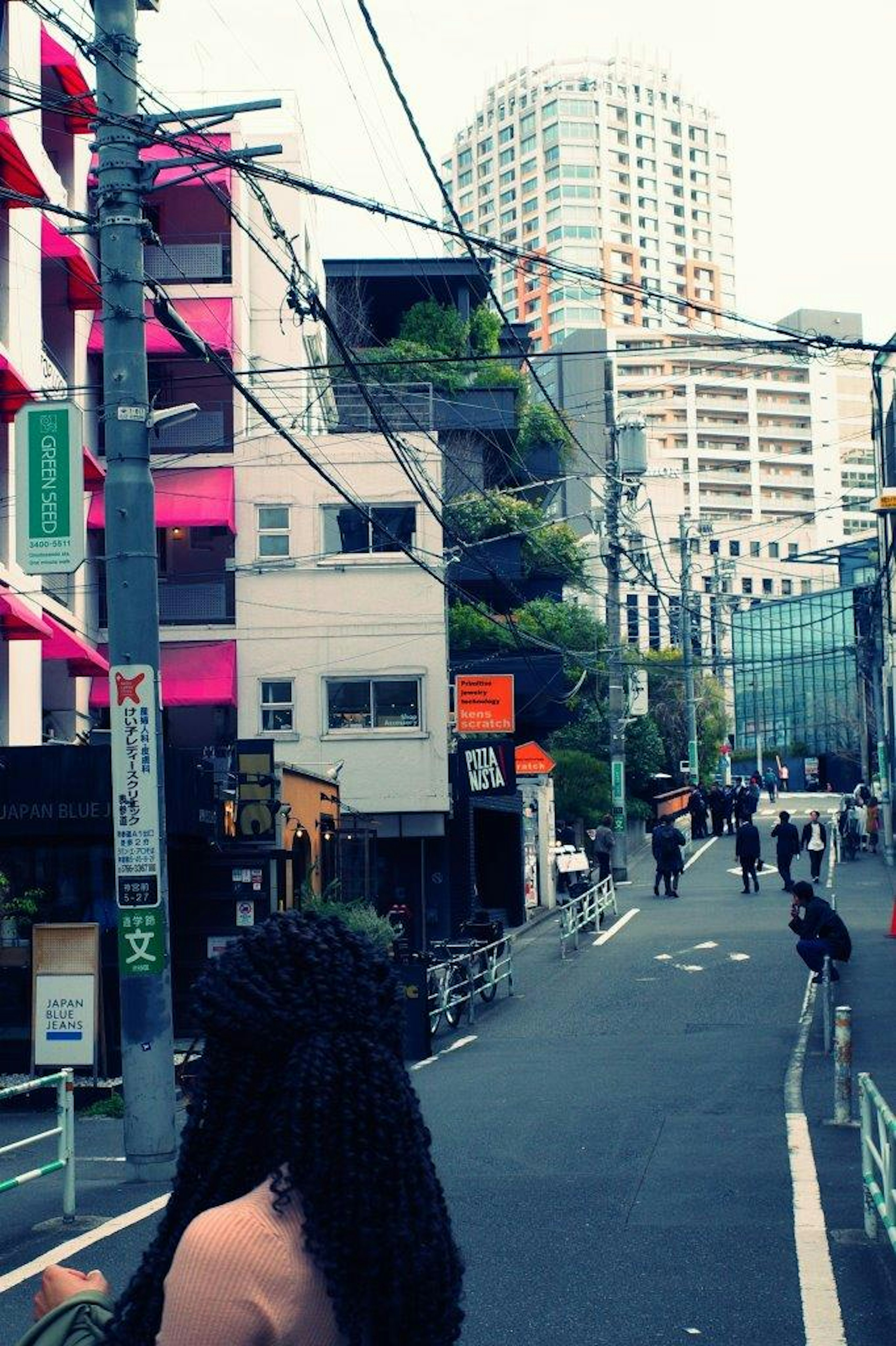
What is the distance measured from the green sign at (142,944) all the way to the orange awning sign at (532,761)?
26.5 m

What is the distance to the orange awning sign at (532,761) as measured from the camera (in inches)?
1544

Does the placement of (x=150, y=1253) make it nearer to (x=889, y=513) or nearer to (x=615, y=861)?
(x=615, y=861)

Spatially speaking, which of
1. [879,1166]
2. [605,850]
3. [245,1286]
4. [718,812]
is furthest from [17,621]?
[718,812]

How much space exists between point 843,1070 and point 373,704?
26.0 meters

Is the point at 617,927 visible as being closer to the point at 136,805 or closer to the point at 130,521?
the point at 136,805

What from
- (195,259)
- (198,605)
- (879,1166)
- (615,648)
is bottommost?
(879,1166)

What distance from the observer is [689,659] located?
2472 inches

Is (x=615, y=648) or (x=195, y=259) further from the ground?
(x=195, y=259)

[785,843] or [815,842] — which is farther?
[785,843]

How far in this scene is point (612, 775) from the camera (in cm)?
3856

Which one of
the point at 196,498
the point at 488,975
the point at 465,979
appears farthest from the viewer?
the point at 196,498

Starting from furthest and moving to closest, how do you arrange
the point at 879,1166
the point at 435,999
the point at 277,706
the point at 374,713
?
1. the point at 277,706
2. the point at 374,713
3. the point at 435,999
4. the point at 879,1166

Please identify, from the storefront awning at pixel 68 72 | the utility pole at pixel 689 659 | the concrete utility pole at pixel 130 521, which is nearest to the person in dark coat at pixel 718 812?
the utility pole at pixel 689 659

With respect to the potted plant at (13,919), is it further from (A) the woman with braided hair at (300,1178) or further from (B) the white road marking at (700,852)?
(B) the white road marking at (700,852)
